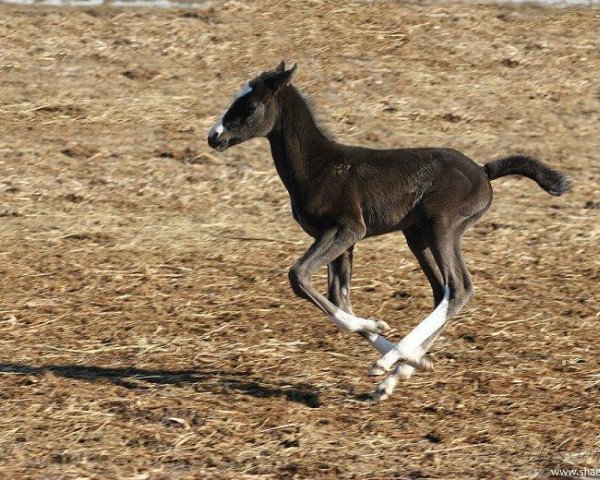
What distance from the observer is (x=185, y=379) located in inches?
320

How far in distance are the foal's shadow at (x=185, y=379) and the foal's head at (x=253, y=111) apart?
147 cm

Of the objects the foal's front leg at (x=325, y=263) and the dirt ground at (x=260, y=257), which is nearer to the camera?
the dirt ground at (x=260, y=257)

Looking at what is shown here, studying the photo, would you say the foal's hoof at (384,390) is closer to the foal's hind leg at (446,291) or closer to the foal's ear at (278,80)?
the foal's hind leg at (446,291)

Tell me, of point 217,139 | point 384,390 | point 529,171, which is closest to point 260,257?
point 217,139

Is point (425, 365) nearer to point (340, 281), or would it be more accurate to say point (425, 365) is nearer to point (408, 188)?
point (340, 281)

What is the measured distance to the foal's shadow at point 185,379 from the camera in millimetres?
7883

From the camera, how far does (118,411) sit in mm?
7441

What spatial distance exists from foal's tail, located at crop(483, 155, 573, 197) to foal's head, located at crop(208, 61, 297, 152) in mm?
1409

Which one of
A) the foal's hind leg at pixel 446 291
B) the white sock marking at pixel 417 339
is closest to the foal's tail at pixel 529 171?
the foal's hind leg at pixel 446 291

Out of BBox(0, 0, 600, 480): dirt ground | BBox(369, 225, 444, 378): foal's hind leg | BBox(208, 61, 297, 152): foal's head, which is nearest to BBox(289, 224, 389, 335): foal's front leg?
BBox(0, 0, 600, 480): dirt ground

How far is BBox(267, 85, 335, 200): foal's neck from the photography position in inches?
330

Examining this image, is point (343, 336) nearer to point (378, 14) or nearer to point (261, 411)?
point (261, 411)

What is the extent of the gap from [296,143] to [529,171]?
1489 mm

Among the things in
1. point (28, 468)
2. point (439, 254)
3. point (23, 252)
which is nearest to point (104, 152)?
point (23, 252)
